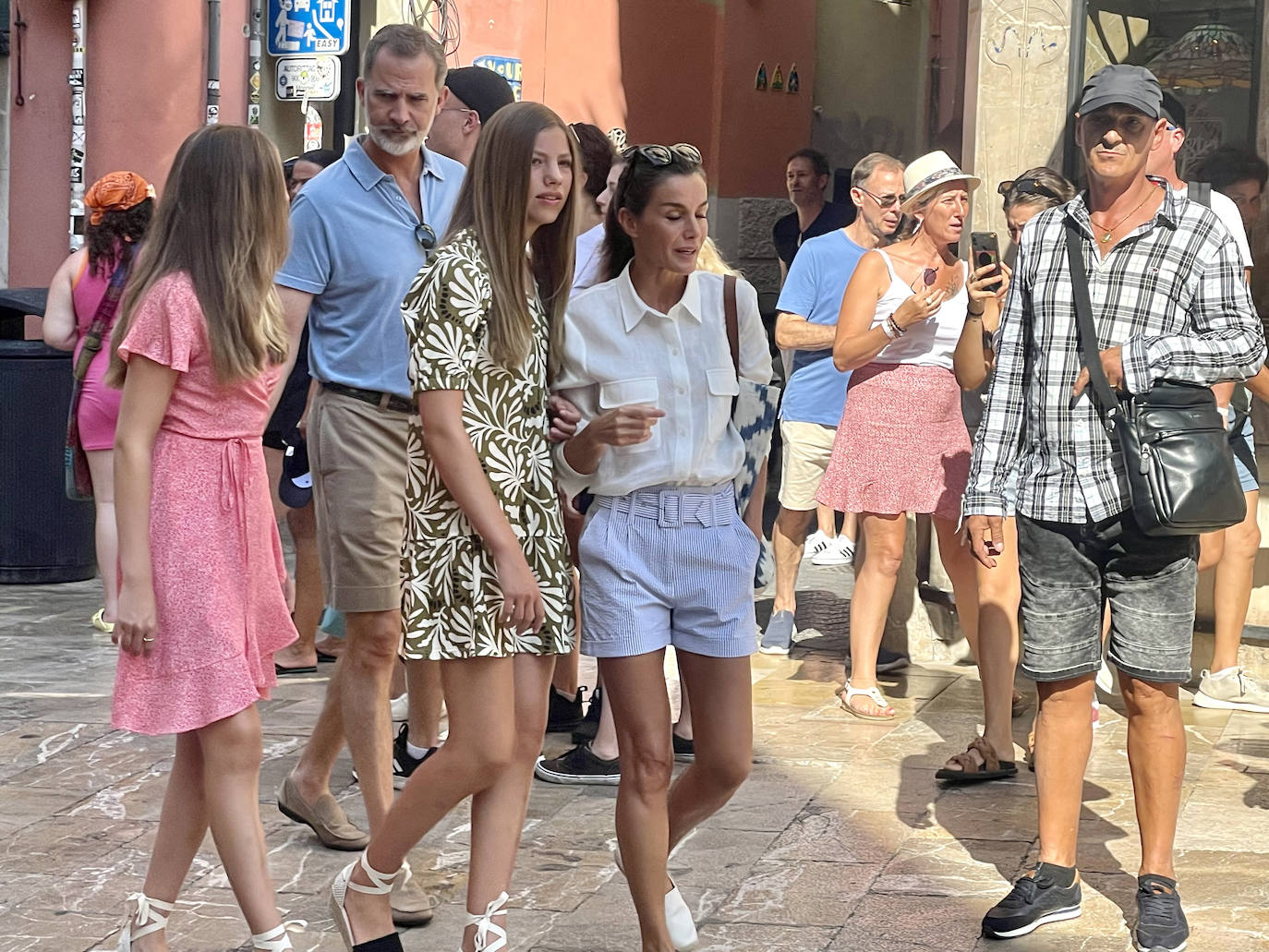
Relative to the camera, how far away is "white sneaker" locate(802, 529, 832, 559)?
393 inches

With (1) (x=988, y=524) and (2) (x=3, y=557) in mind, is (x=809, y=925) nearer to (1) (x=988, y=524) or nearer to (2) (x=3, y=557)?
(1) (x=988, y=524)

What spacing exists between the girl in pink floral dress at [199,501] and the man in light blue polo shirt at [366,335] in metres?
0.68

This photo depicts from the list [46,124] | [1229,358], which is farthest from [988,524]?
[46,124]

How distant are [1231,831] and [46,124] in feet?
27.9

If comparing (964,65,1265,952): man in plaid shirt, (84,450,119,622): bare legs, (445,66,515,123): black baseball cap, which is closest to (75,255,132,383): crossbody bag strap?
(84,450,119,622): bare legs

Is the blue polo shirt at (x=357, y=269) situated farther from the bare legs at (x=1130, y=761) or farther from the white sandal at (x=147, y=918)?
the bare legs at (x=1130, y=761)

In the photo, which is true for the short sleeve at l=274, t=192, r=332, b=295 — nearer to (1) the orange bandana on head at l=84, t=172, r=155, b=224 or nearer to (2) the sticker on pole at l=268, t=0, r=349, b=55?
(1) the orange bandana on head at l=84, t=172, r=155, b=224

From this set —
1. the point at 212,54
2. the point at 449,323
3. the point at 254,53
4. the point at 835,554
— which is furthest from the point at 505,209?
the point at 254,53

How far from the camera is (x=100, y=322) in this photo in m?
7.10

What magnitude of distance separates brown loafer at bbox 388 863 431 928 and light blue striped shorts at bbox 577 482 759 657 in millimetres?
881

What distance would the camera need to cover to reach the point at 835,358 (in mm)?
6555

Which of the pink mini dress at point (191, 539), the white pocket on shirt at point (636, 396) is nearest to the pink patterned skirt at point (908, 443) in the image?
the white pocket on shirt at point (636, 396)

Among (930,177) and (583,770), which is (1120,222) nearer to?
(930,177)

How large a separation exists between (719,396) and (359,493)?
110cm
